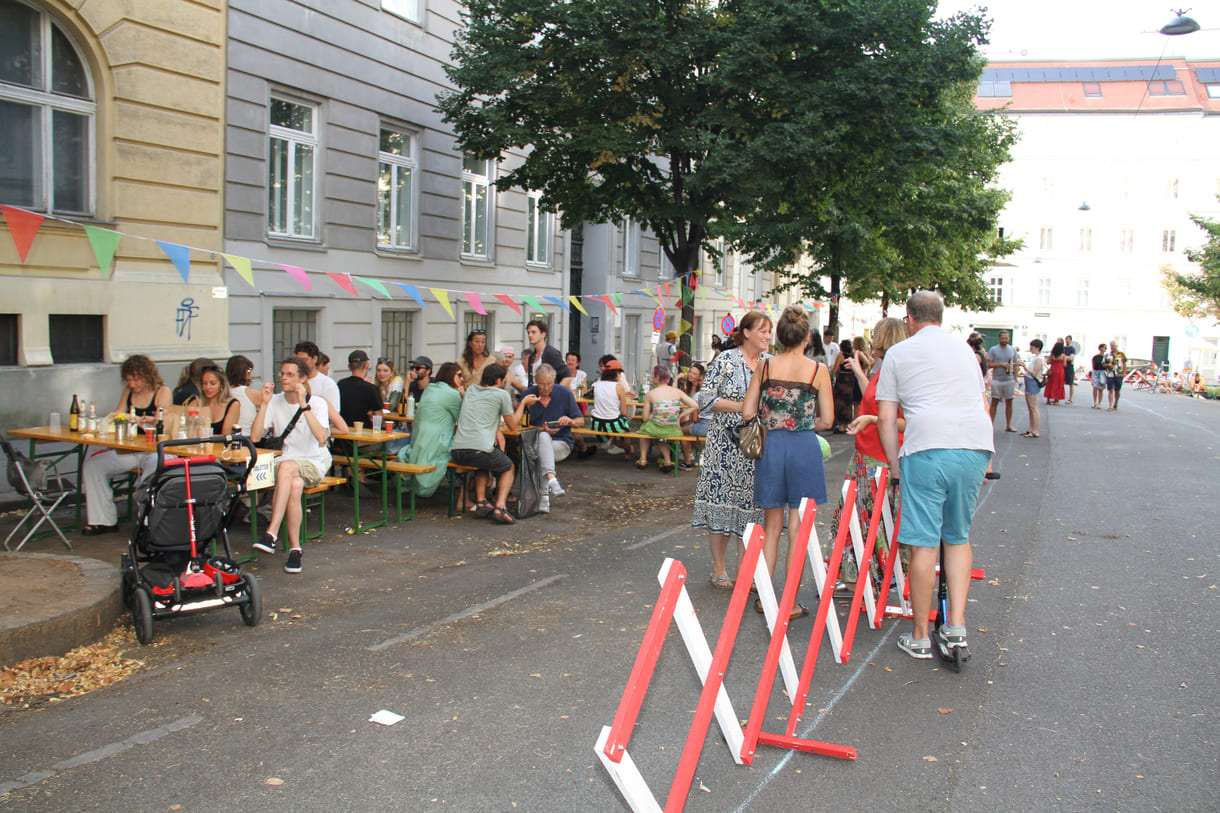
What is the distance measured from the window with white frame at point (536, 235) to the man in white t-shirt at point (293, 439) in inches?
528

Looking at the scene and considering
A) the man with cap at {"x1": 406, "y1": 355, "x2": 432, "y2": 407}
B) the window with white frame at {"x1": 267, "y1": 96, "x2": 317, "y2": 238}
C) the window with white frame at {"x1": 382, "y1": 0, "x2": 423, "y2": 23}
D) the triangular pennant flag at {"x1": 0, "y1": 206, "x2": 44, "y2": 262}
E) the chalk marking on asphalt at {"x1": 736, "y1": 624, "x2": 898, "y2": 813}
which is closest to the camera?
the chalk marking on asphalt at {"x1": 736, "y1": 624, "x2": 898, "y2": 813}

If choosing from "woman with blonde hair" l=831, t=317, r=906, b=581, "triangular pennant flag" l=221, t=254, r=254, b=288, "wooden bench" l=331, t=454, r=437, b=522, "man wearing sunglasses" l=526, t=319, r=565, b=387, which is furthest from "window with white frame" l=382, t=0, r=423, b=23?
"woman with blonde hair" l=831, t=317, r=906, b=581

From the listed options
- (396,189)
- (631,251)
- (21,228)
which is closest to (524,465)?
(21,228)

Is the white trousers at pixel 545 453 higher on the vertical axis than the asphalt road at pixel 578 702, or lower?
higher

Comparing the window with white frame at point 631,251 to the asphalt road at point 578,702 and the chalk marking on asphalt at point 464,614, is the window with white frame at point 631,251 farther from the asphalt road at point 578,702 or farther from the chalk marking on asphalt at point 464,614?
the chalk marking on asphalt at point 464,614

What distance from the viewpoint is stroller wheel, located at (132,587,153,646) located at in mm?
5672

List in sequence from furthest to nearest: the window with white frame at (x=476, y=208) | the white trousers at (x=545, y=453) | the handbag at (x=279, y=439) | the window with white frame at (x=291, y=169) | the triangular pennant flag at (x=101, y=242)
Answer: the window with white frame at (x=476, y=208)
the window with white frame at (x=291, y=169)
the white trousers at (x=545, y=453)
the triangular pennant flag at (x=101, y=242)
the handbag at (x=279, y=439)

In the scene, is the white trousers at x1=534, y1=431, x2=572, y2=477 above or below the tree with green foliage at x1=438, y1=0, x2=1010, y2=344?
below

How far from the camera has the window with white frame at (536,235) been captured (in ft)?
70.2

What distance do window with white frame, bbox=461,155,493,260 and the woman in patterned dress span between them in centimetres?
1287

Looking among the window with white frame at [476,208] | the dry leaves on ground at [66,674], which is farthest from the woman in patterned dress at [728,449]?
the window with white frame at [476,208]

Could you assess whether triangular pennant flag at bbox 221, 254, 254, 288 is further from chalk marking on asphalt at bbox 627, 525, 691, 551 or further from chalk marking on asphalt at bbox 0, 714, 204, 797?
chalk marking on asphalt at bbox 0, 714, 204, 797

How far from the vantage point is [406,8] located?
55.5ft

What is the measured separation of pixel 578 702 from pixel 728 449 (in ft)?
7.93
